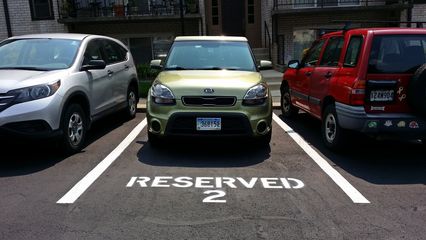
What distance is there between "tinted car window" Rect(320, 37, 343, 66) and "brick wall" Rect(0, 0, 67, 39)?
37.0 ft

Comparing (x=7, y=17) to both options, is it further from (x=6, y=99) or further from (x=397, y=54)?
(x=397, y=54)

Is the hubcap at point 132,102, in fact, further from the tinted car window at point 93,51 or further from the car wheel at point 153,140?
the car wheel at point 153,140

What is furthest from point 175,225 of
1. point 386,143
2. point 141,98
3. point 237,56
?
point 141,98

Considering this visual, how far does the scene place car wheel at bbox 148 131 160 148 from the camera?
6278mm

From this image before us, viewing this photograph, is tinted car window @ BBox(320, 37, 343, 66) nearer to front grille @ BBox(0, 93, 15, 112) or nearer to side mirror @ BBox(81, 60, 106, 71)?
side mirror @ BBox(81, 60, 106, 71)

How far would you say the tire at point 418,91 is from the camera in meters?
5.28

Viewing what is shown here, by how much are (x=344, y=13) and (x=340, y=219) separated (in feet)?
38.6

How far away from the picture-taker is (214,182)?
5.08 metres

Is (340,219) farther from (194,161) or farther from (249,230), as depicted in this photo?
(194,161)

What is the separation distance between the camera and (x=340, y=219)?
405 centimetres

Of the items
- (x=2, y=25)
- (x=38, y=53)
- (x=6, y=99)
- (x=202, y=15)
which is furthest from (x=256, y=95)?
(x=2, y=25)

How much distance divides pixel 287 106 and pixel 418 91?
12.4 ft

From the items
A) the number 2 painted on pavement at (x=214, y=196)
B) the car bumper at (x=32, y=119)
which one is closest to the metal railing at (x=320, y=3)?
the car bumper at (x=32, y=119)

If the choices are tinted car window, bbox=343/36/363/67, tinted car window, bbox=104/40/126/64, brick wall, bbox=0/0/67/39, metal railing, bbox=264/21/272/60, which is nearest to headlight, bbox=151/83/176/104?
tinted car window, bbox=104/40/126/64
